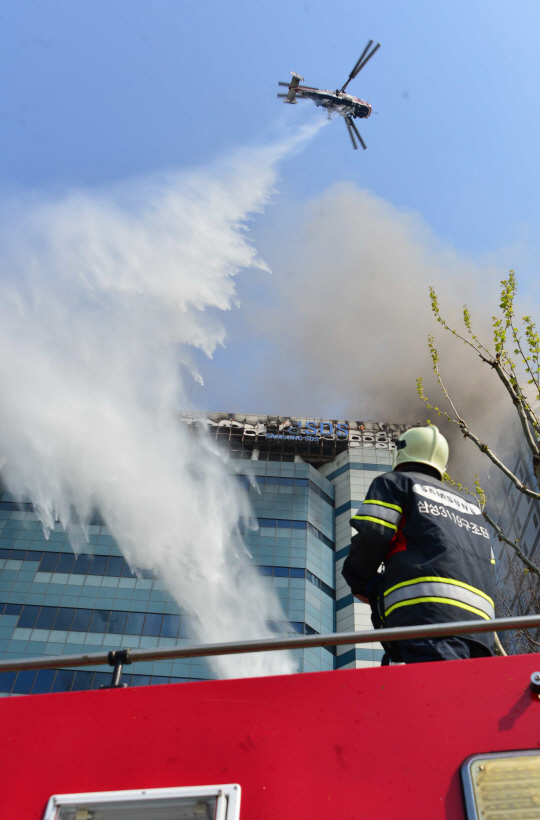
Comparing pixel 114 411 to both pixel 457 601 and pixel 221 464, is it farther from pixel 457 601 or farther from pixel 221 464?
pixel 457 601

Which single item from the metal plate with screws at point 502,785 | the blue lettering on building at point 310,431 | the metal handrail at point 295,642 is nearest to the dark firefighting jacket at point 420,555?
the metal handrail at point 295,642

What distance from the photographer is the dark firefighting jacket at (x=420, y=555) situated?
3.19 m

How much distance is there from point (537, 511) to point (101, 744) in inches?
2126

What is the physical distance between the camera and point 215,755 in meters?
2.05

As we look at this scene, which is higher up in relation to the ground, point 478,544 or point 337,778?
point 478,544

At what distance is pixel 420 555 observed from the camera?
134 inches

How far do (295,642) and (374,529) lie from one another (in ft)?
3.99

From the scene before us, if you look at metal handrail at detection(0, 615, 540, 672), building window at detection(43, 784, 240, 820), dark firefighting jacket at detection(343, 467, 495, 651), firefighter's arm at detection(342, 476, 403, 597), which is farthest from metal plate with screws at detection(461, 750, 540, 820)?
firefighter's arm at detection(342, 476, 403, 597)

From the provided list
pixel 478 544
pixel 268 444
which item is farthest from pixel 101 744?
pixel 268 444

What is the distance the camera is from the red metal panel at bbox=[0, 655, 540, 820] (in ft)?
6.38

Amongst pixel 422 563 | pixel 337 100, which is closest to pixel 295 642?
pixel 422 563

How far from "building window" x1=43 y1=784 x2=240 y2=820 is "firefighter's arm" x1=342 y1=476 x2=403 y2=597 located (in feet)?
5.59

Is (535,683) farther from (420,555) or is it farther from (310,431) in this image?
(310,431)

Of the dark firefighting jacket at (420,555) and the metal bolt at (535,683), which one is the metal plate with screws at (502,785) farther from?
the dark firefighting jacket at (420,555)
